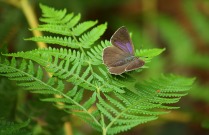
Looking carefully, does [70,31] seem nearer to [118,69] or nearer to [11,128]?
[118,69]

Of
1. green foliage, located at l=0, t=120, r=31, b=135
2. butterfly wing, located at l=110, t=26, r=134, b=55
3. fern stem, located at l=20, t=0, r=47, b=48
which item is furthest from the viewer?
fern stem, located at l=20, t=0, r=47, b=48

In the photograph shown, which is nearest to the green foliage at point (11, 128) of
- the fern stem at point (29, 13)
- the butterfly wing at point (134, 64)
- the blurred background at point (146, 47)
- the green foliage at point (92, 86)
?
the green foliage at point (92, 86)

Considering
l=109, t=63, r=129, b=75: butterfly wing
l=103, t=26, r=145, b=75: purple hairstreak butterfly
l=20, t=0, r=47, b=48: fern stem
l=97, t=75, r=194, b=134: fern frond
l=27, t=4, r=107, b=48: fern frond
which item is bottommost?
l=97, t=75, r=194, b=134: fern frond

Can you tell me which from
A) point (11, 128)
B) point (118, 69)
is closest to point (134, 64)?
point (118, 69)

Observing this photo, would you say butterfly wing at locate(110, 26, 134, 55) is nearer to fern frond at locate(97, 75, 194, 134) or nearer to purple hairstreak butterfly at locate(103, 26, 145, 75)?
purple hairstreak butterfly at locate(103, 26, 145, 75)

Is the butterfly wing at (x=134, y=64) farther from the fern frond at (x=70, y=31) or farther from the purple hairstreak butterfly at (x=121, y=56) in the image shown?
the fern frond at (x=70, y=31)

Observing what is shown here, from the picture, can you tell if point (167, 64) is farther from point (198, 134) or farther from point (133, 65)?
point (133, 65)

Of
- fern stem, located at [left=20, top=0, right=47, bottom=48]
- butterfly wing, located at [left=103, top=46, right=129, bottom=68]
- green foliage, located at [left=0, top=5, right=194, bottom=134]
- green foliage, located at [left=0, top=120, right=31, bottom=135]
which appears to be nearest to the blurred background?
fern stem, located at [left=20, top=0, right=47, bottom=48]
